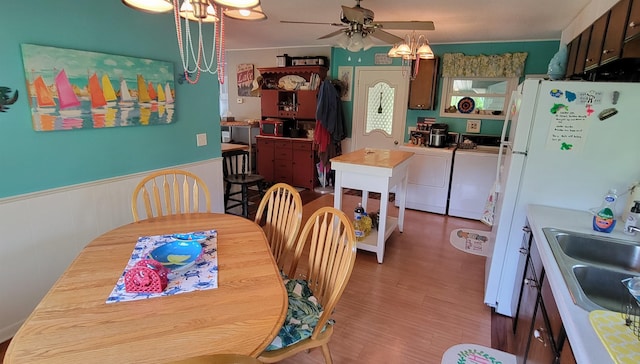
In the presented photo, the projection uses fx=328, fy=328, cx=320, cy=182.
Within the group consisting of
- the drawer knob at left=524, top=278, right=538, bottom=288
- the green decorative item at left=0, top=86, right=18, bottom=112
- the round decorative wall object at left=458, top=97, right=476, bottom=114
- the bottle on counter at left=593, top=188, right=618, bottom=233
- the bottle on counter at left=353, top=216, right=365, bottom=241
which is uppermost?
the round decorative wall object at left=458, top=97, right=476, bottom=114

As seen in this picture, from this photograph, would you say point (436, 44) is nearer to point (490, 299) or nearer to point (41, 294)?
point (490, 299)

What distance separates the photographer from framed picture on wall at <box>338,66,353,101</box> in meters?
5.36

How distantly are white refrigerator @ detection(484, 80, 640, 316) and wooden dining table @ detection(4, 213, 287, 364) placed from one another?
1.67 metres

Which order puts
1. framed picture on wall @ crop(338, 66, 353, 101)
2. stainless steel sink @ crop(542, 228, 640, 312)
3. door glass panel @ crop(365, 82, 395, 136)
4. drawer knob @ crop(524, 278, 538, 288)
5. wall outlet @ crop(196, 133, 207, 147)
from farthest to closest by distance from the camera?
framed picture on wall @ crop(338, 66, 353, 101) < door glass panel @ crop(365, 82, 395, 136) < wall outlet @ crop(196, 133, 207, 147) < drawer knob @ crop(524, 278, 538, 288) < stainless steel sink @ crop(542, 228, 640, 312)

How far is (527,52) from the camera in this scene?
4.29m

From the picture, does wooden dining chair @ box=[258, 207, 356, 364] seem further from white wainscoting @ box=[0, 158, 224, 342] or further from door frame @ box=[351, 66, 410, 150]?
door frame @ box=[351, 66, 410, 150]

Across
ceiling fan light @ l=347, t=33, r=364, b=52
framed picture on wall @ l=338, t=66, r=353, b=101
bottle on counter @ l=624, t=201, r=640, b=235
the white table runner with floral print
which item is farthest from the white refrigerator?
framed picture on wall @ l=338, t=66, r=353, b=101

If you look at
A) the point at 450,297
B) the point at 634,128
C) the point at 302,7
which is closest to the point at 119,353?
the point at 450,297

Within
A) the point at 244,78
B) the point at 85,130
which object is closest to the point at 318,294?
the point at 85,130

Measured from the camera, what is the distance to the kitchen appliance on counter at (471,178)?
403cm

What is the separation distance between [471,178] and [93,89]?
398cm

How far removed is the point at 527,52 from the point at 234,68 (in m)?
4.73

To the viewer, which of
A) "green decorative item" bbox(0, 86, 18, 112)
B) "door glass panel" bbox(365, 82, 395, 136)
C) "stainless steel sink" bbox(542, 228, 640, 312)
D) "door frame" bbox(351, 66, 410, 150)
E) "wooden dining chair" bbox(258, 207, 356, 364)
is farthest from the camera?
"door glass panel" bbox(365, 82, 395, 136)

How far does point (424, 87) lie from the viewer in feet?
15.5
